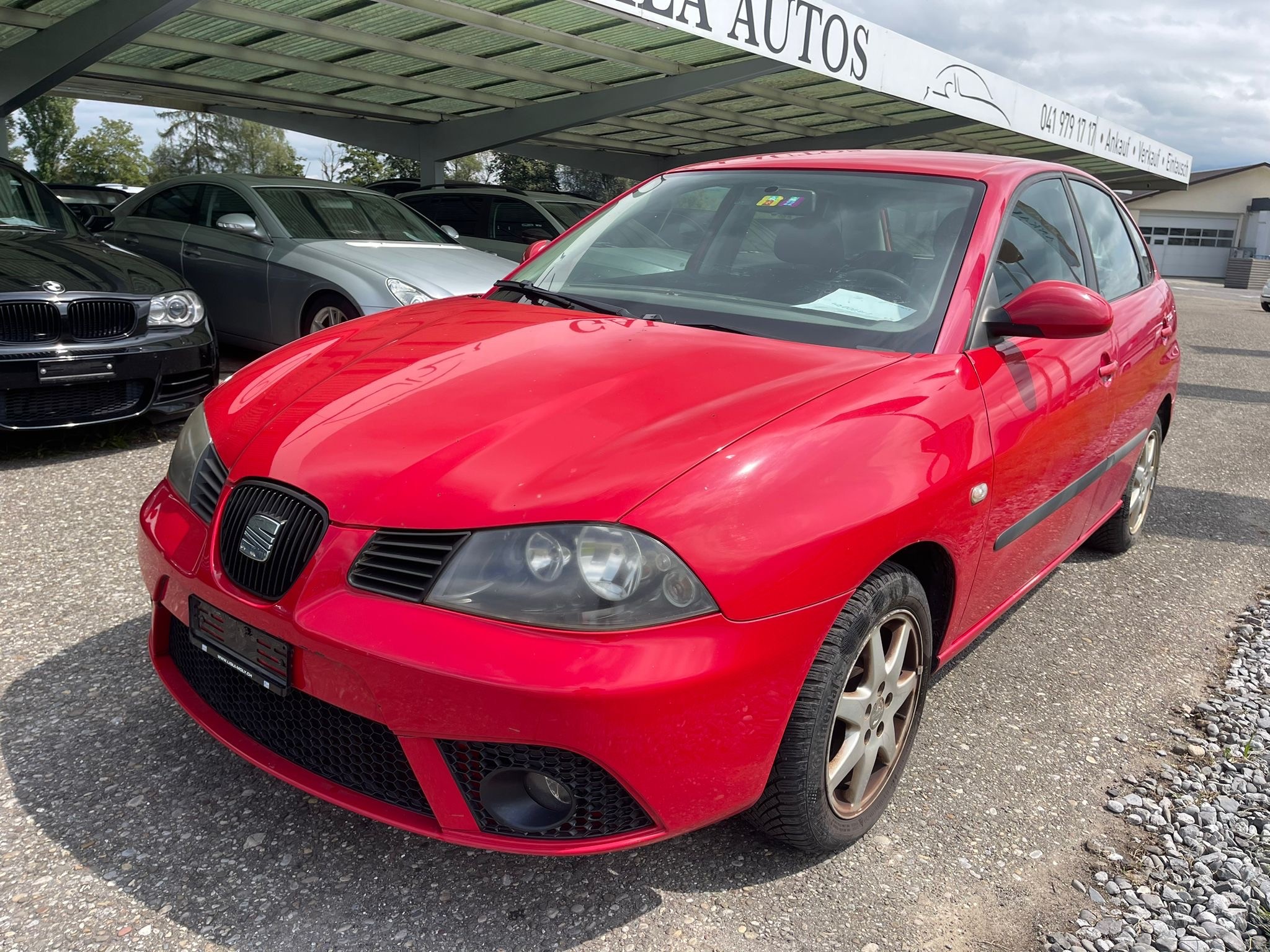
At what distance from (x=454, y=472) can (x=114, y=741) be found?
1353 mm

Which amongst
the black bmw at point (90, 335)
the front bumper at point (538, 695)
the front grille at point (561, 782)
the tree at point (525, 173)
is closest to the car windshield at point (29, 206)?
the black bmw at point (90, 335)

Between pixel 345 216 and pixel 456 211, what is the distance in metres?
3.55

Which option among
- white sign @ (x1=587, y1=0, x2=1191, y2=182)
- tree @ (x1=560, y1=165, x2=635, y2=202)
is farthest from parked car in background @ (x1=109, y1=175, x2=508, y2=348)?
tree @ (x1=560, y1=165, x2=635, y2=202)

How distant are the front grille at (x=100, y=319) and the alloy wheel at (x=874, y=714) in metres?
4.40

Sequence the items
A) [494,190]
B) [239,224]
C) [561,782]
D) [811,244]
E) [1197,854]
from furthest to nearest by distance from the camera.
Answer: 1. [494,190]
2. [239,224]
3. [811,244]
4. [1197,854]
5. [561,782]

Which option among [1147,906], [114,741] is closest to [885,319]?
[1147,906]

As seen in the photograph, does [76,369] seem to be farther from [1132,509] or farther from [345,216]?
[1132,509]

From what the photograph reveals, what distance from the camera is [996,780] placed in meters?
2.73

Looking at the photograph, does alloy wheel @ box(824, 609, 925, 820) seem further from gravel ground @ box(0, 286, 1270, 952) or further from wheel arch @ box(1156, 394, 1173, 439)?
wheel arch @ box(1156, 394, 1173, 439)

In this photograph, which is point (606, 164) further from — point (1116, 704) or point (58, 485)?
point (1116, 704)

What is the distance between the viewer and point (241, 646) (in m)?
2.08

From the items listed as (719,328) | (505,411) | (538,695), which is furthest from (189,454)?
(719,328)

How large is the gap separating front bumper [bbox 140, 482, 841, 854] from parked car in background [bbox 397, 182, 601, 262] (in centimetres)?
898

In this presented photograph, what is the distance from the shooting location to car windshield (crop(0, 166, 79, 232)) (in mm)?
6023
